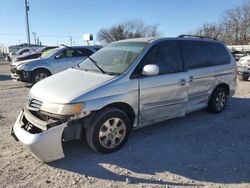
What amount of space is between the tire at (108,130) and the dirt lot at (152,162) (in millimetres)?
148

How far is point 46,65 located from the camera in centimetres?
1108

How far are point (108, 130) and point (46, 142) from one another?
38.6 inches

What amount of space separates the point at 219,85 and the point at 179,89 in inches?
66.0

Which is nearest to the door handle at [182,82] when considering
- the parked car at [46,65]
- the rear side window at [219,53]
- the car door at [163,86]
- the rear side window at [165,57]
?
the car door at [163,86]

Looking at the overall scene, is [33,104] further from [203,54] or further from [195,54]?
[203,54]

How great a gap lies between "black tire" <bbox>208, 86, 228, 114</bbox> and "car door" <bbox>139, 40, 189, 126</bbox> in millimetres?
1254

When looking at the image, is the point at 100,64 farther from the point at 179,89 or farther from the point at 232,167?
the point at 232,167

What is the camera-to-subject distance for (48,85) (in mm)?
4605

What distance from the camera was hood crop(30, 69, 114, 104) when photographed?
4102 mm

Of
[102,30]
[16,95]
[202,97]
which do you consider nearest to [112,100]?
[202,97]

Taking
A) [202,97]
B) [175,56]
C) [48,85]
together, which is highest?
[175,56]

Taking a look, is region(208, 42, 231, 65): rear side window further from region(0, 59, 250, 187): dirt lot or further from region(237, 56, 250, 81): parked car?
region(237, 56, 250, 81): parked car

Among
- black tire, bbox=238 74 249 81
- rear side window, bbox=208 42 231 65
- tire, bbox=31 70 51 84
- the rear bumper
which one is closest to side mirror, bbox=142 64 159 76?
rear side window, bbox=208 42 231 65

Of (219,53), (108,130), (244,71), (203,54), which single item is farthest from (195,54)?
(244,71)
